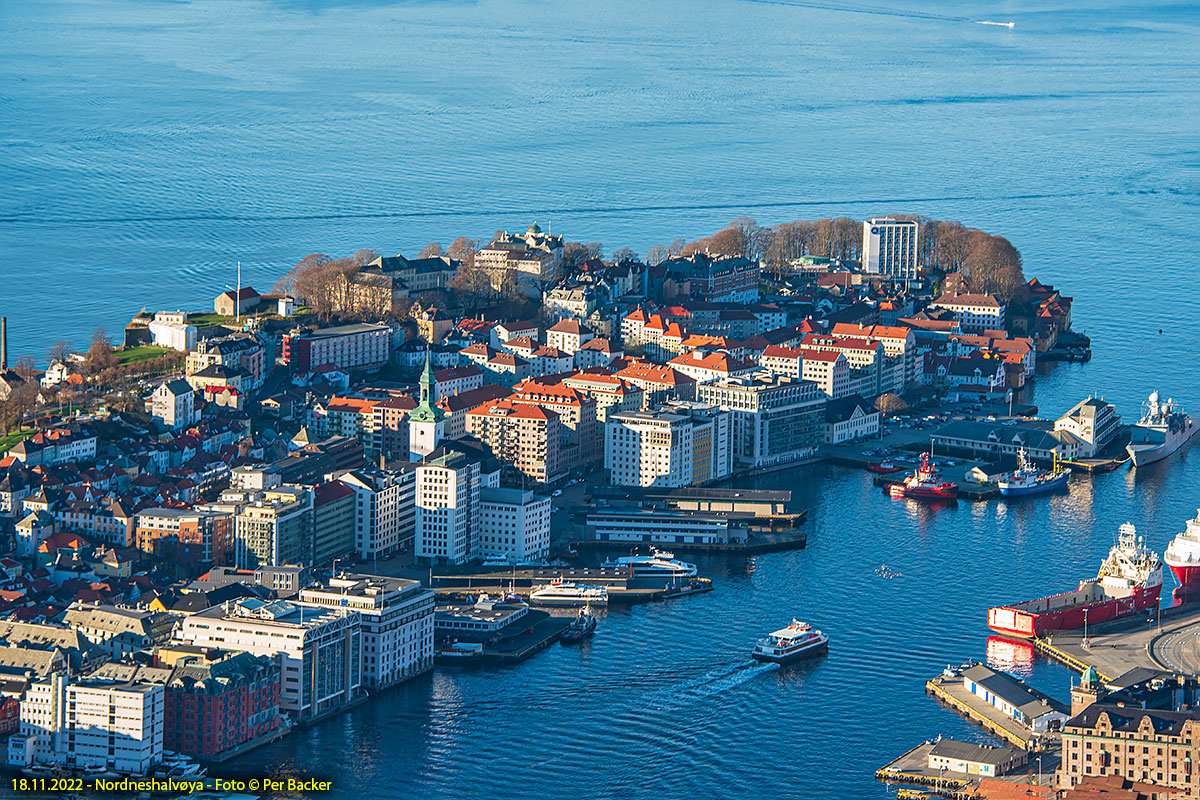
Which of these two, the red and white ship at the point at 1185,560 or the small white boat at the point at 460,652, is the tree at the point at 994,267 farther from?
the small white boat at the point at 460,652

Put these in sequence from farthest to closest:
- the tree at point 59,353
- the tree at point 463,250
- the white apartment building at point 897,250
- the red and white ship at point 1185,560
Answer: the white apartment building at point 897,250, the tree at point 463,250, the tree at point 59,353, the red and white ship at point 1185,560

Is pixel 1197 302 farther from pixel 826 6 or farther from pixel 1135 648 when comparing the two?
pixel 826 6

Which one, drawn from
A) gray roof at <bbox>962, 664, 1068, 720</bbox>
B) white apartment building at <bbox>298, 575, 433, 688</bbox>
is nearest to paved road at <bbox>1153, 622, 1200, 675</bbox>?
gray roof at <bbox>962, 664, 1068, 720</bbox>

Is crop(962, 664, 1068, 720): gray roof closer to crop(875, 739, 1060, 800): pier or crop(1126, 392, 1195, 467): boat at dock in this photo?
crop(875, 739, 1060, 800): pier

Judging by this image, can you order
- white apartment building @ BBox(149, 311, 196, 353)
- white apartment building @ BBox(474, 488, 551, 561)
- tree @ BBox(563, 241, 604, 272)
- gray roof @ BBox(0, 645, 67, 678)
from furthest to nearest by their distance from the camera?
tree @ BBox(563, 241, 604, 272), white apartment building @ BBox(149, 311, 196, 353), white apartment building @ BBox(474, 488, 551, 561), gray roof @ BBox(0, 645, 67, 678)

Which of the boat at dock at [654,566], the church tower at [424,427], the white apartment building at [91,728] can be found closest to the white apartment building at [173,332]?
the church tower at [424,427]

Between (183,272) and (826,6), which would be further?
(826,6)

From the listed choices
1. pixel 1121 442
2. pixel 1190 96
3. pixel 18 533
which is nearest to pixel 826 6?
Answer: pixel 1190 96
